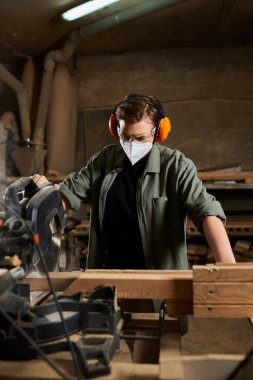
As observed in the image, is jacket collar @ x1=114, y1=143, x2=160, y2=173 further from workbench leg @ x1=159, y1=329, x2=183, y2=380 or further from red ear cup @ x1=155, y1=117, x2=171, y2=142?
workbench leg @ x1=159, y1=329, x2=183, y2=380

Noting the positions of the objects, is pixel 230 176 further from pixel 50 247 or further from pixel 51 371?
pixel 51 371

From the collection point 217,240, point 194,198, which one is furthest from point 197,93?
point 217,240

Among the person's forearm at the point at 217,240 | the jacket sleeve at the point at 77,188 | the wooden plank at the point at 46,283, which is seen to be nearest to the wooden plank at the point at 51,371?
the wooden plank at the point at 46,283

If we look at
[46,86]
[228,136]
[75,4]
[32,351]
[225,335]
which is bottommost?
[225,335]

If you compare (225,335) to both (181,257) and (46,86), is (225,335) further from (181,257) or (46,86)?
(46,86)

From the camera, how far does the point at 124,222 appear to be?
1.91m

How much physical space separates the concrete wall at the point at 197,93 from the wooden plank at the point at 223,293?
160 inches

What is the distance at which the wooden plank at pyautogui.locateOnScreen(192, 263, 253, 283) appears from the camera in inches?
39.0

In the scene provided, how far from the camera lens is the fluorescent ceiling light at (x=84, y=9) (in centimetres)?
390

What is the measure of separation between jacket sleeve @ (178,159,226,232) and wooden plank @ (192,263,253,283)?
53cm

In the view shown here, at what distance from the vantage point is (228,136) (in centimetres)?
496

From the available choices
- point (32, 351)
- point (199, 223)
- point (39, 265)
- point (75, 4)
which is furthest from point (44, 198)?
point (75, 4)

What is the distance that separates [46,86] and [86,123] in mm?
760

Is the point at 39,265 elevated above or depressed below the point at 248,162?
below
